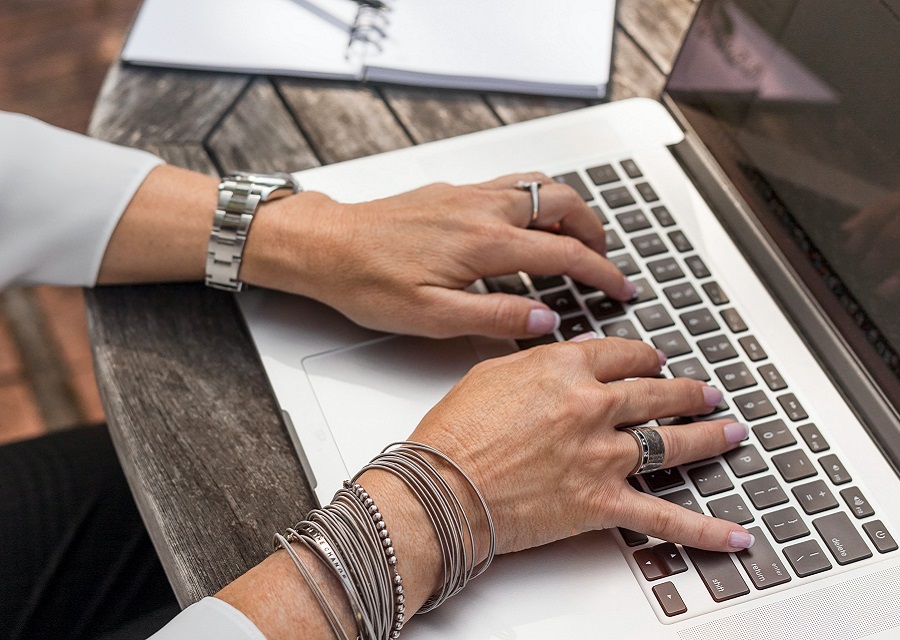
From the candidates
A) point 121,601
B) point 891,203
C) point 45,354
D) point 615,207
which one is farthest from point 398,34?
point 45,354

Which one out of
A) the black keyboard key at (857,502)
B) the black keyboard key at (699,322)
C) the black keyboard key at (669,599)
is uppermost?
the black keyboard key at (699,322)

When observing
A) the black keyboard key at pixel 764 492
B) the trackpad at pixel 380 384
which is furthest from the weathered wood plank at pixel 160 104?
the black keyboard key at pixel 764 492

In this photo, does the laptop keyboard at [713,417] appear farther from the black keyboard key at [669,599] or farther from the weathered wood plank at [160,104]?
the weathered wood plank at [160,104]

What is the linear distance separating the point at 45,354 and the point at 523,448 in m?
1.32

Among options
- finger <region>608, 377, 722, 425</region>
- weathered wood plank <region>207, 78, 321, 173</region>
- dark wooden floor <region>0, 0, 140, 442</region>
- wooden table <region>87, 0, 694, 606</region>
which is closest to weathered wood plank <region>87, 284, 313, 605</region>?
wooden table <region>87, 0, 694, 606</region>

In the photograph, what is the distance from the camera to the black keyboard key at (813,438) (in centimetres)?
72

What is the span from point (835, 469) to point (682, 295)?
0.20 metres

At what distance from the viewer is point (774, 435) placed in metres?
0.73

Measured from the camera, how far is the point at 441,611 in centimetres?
65

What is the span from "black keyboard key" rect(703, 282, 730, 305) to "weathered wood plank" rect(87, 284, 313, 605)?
41 centimetres

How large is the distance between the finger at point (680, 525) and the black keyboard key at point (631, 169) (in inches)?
14.4

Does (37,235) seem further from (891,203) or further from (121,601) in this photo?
(891,203)

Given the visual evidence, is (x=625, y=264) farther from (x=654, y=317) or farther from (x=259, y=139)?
(x=259, y=139)

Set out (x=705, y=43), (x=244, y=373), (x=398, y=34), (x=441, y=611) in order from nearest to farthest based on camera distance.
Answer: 1. (x=441, y=611)
2. (x=244, y=373)
3. (x=705, y=43)
4. (x=398, y=34)
